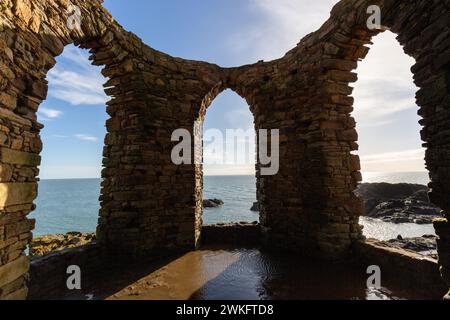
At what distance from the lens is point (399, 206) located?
25438 millimetres

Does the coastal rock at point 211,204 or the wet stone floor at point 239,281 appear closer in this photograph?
the wet stone floor at point 239,281

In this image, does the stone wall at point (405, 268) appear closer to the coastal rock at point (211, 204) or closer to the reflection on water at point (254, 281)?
the reflection on water at point (254, 281)

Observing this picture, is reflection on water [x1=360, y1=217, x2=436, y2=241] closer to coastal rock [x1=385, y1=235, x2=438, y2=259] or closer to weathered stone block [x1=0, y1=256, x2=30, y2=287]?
coastal rock [x1=385, y1=235, x2=438, y2=259]

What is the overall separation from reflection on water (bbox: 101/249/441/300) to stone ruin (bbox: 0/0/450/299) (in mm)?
821

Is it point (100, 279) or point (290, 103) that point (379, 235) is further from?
point (100, 279)

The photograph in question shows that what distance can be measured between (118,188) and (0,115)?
3660mm

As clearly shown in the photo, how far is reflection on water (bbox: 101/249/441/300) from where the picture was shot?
179 inches

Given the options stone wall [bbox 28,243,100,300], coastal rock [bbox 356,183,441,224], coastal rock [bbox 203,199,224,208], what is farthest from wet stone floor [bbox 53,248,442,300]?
coastal rock [bbox 203,199,224,208]

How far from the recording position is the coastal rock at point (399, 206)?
22308mm

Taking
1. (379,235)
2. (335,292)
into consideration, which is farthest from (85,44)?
(379,235)

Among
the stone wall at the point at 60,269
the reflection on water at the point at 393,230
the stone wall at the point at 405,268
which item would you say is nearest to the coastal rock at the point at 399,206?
the reflection on water at the point at 393,230

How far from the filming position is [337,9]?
616cm
